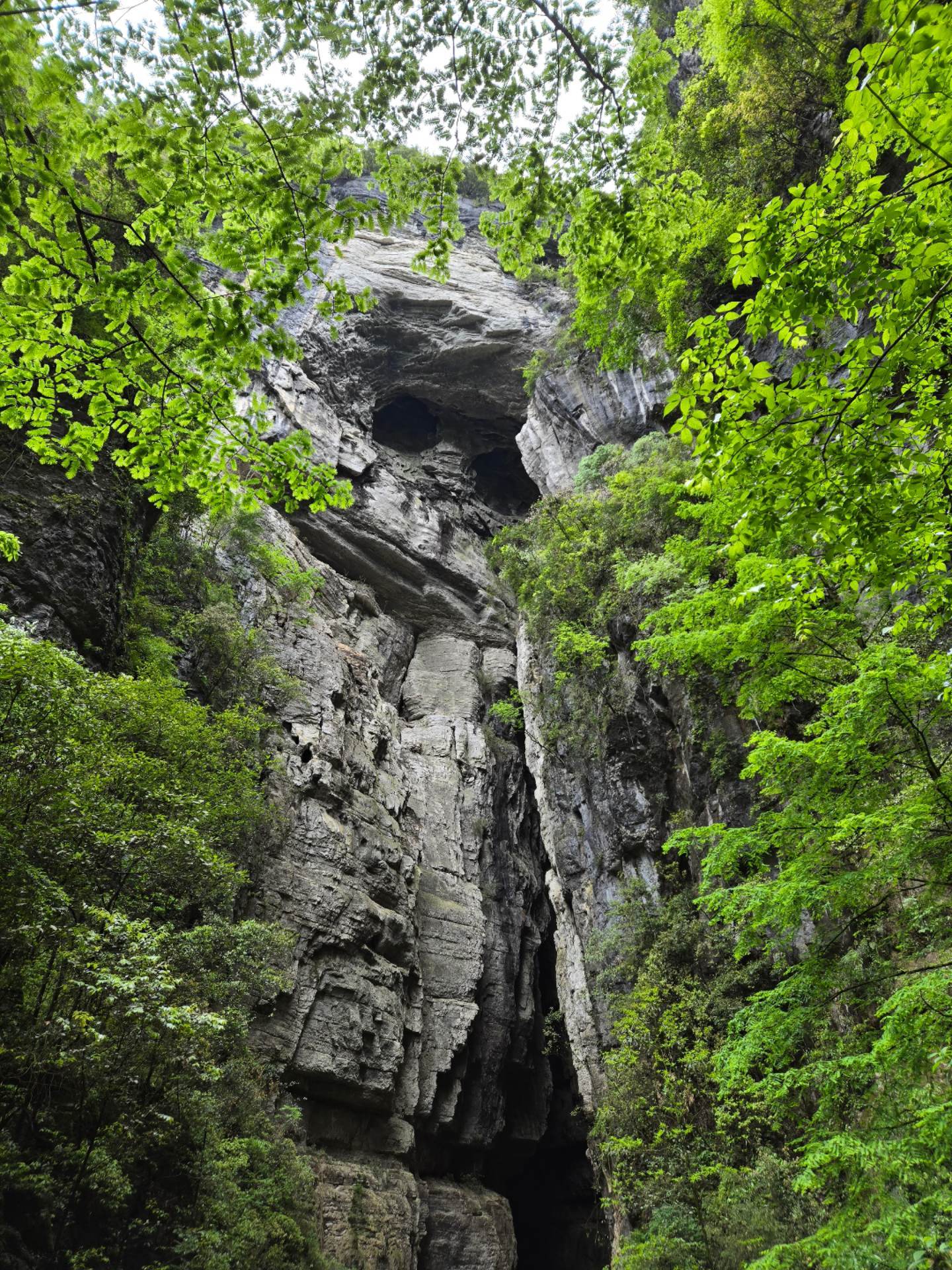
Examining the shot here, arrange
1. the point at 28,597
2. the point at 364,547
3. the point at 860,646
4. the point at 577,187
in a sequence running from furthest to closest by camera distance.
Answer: the point at 364,547 < the point at 28,597 < the point at 860,646 < the point at 577,187

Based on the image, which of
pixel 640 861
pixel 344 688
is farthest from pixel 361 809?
pixel 640 861

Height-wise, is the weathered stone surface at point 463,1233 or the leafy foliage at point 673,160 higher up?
the leafy foliage at point 673,160

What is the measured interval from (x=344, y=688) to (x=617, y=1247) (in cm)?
1282

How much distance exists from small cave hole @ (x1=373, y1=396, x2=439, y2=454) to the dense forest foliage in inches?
976

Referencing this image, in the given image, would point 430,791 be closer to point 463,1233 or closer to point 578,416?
point 463,1233

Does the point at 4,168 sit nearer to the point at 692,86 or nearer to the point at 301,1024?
the point at 301,1024

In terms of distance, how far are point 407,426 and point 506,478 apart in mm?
5474

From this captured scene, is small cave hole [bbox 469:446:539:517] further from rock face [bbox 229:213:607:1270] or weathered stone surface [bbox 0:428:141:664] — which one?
weathered stone surface [bbox 0:428:141:664]

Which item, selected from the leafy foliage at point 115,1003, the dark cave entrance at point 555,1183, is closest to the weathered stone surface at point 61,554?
the leafy foliage at point 115,1003

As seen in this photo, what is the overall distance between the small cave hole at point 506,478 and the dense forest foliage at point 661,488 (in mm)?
25982

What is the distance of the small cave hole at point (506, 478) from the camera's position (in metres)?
34.4

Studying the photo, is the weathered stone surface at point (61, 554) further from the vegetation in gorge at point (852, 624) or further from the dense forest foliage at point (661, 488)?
the vegetation in gorge at point (852, 624)

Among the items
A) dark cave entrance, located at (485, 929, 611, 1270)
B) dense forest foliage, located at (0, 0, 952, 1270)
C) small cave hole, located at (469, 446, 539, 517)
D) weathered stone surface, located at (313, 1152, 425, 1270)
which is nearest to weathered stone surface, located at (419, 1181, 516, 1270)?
weathered stone surface, located at (313, 1152, 425, 1270)

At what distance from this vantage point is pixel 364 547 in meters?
26.5
